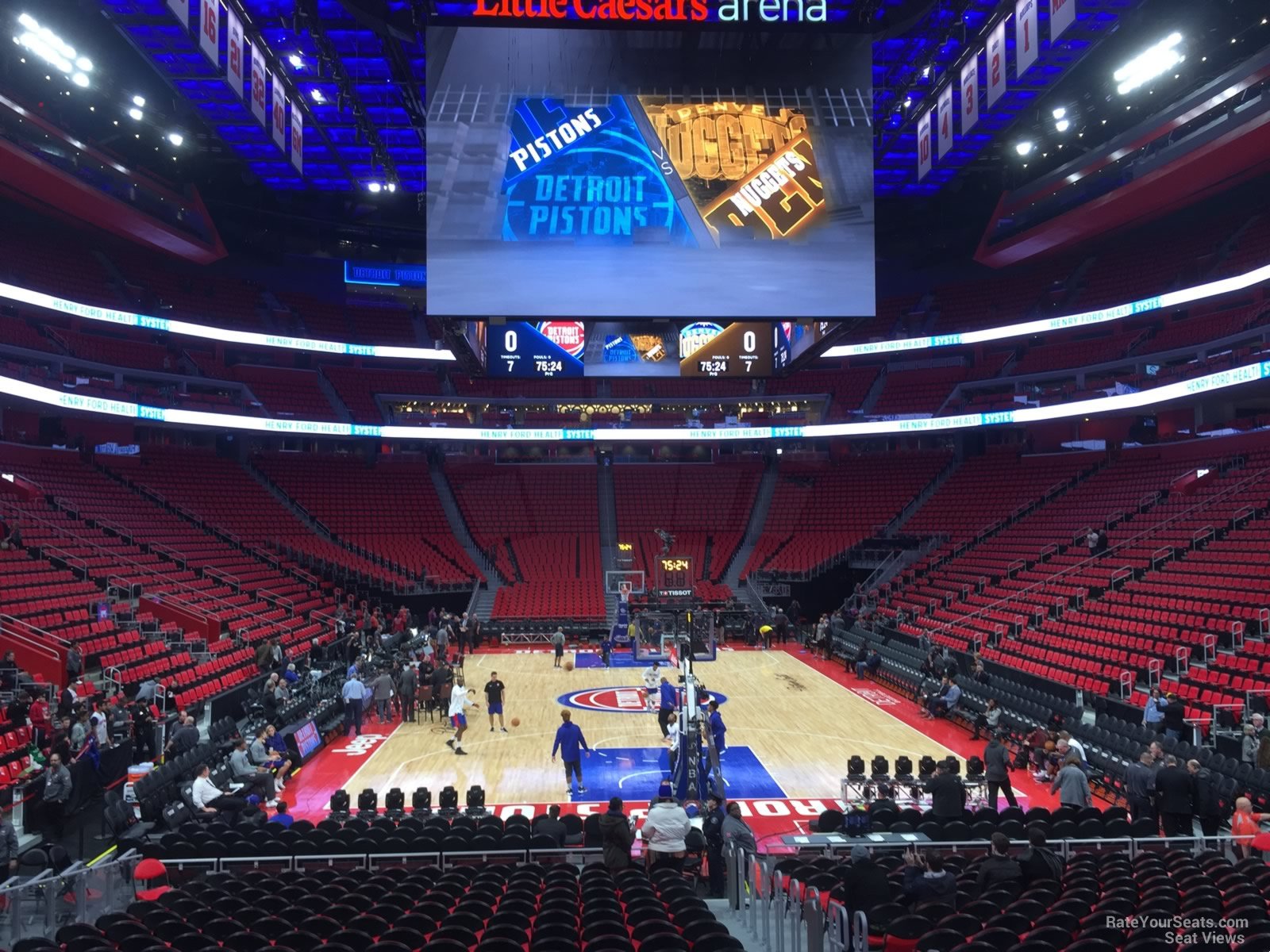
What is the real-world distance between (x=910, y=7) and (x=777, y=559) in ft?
79.9

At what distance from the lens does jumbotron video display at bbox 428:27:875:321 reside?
47.6 feet

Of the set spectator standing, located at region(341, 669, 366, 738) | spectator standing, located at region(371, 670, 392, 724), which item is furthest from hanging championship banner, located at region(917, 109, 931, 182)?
spectator standing, located at region(341, 669, 366, 738)

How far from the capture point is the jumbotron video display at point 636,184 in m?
14.5

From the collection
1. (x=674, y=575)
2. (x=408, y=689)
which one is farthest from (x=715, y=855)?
(x=674, y=575)

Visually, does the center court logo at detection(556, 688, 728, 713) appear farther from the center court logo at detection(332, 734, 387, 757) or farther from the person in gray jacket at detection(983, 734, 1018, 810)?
the person in gray jacket at detection(983, 734, 1018, 810)

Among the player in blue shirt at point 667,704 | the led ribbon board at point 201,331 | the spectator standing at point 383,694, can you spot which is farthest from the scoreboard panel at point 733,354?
the spectator standing at point 383,694

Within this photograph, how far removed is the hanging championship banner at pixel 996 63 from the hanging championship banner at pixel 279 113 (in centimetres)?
1475

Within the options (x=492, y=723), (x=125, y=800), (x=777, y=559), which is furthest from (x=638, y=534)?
(x=125, y=800)

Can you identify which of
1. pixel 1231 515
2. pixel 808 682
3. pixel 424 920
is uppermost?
pixel 1231 515

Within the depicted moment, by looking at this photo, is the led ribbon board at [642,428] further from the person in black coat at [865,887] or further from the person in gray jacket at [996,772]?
the person in black coat at [865,887]

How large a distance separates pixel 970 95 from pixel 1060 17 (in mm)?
3026

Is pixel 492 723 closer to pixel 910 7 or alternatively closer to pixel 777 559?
pixel 910 7

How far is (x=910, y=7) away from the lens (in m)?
17.2

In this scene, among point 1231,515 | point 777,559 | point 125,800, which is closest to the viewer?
point 125,800
